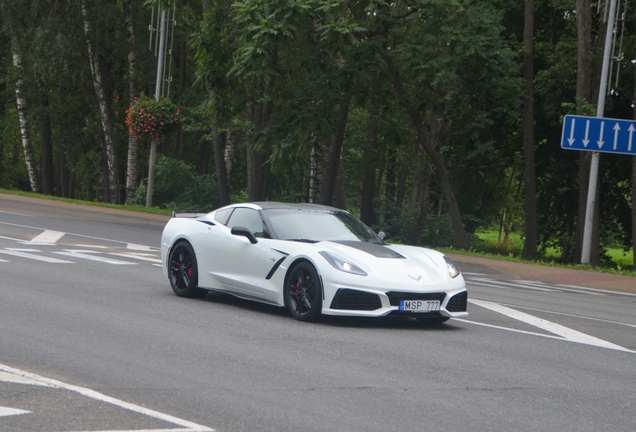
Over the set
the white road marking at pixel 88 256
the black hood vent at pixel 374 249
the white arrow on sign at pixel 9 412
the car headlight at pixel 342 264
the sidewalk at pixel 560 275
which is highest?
the black hood vent at pixel 374 249

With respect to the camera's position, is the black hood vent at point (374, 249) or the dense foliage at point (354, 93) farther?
the dense foliage at point (354, 93)

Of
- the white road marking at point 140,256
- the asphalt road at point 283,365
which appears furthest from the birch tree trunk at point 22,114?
the asphalt road at point 283,365

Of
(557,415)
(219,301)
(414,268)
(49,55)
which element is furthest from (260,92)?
(557,415)

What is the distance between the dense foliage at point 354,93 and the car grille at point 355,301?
49.3 ft

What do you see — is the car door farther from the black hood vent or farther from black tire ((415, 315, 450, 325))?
black tire ((415, 315, 450, 325))

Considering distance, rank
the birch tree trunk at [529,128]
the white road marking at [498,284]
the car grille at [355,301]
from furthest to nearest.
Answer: the birch tree trunk at [529,128] → the white road marking at [498,284] → the car grille at [355,301]

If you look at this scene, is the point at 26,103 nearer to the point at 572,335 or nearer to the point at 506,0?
the point at 506,0

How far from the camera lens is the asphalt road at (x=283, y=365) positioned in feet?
20.8

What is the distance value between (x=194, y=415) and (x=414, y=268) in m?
4.87

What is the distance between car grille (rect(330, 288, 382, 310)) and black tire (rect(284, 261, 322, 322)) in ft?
0.69

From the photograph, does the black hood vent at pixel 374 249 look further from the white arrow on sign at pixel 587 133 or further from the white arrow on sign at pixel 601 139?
the white arrow on sign at pixel 601 139

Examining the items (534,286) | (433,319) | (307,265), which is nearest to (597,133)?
(534,286)

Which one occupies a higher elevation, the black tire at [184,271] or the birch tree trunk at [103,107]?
the birch tree trunk at [103,107]

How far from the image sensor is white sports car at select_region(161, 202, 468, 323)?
10.4m
